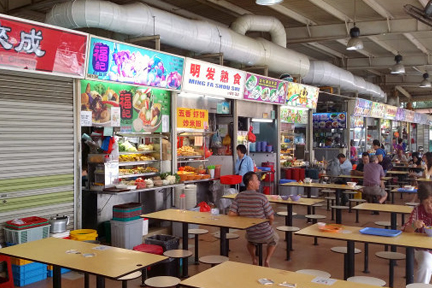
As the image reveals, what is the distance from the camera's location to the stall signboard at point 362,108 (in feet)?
61.2

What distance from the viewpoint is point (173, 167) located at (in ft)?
32.3

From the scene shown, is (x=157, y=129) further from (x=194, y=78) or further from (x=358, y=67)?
(x=358, y=67)

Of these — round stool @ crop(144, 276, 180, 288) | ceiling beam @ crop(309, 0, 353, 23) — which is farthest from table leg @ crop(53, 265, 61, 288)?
ceiling beam @ crop(309, 0, 353, 23)

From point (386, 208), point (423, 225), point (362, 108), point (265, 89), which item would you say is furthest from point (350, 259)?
point (362, 108)

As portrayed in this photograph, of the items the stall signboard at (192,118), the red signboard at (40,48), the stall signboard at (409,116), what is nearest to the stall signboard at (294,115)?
the stall signboard at (192,118)

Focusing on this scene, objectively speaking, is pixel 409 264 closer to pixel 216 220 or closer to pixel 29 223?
pixel 216 220

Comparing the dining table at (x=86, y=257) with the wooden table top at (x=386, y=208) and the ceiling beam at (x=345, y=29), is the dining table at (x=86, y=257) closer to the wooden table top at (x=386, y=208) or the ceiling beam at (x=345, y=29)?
the wooden table top at (x=386, y=208)

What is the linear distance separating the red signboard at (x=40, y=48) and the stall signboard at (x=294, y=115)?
27.9 feet

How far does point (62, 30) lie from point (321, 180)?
30.6 ft

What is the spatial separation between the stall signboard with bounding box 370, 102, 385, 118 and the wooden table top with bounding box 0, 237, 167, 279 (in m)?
18.4

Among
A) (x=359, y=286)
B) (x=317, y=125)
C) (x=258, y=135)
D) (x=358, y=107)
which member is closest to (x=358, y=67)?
(x=358, y=107)

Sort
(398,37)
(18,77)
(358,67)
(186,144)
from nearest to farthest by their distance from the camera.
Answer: (18,77), (186,144), (398,37), (358,67)

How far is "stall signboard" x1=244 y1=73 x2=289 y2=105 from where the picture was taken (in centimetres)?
1202

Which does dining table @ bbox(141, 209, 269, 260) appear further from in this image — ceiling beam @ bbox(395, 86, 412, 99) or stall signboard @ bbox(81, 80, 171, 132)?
ceiling beam @ bbox(395, 86, 412, 99)
